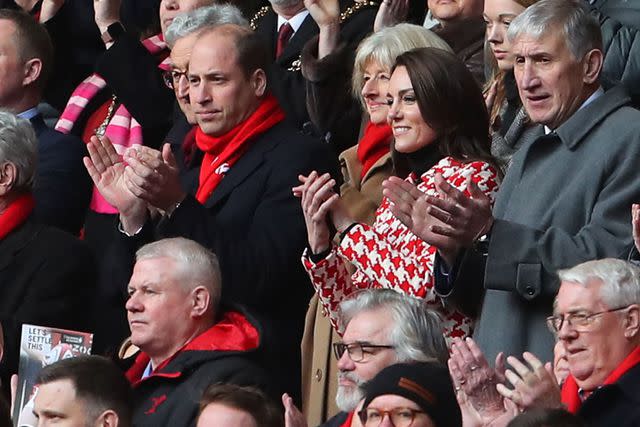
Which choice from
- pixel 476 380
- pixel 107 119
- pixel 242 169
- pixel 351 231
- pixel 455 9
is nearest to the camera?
pixel 476 380

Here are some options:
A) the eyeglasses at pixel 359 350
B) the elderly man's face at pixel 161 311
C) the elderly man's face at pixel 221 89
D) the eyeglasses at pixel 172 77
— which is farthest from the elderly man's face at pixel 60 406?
the eyeglasses at pixel 172 77

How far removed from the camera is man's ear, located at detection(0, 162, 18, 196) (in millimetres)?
7773

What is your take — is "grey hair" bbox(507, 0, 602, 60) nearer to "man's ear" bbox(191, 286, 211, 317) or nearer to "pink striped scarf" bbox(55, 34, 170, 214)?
"man's ear" bbox(191, 286, 211, 317)

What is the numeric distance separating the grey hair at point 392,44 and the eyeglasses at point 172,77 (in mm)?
930

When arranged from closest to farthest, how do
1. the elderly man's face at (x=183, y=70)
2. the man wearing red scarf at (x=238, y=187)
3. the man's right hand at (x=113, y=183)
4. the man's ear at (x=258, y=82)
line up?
the man wearing red scarf at (x=238, y=187) < the man's right hand at (x=113, y=183) < the man's ear at (x=258, y=82) < the elderly man's face at (x=183, y=70)

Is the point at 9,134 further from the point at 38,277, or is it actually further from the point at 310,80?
the point at 310,80

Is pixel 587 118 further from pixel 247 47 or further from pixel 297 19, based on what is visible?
pixel 297 19

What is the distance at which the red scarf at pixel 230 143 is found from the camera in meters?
7.59

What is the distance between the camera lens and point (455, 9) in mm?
8445

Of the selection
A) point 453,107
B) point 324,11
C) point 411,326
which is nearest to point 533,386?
point 411,326

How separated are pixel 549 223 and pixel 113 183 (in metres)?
1.91

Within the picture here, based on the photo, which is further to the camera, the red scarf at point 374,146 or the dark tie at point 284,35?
the dark tie at point 284,35

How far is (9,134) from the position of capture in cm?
780

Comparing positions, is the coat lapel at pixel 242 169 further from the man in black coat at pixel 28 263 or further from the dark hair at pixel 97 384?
the dark hair at pixel 97 384
